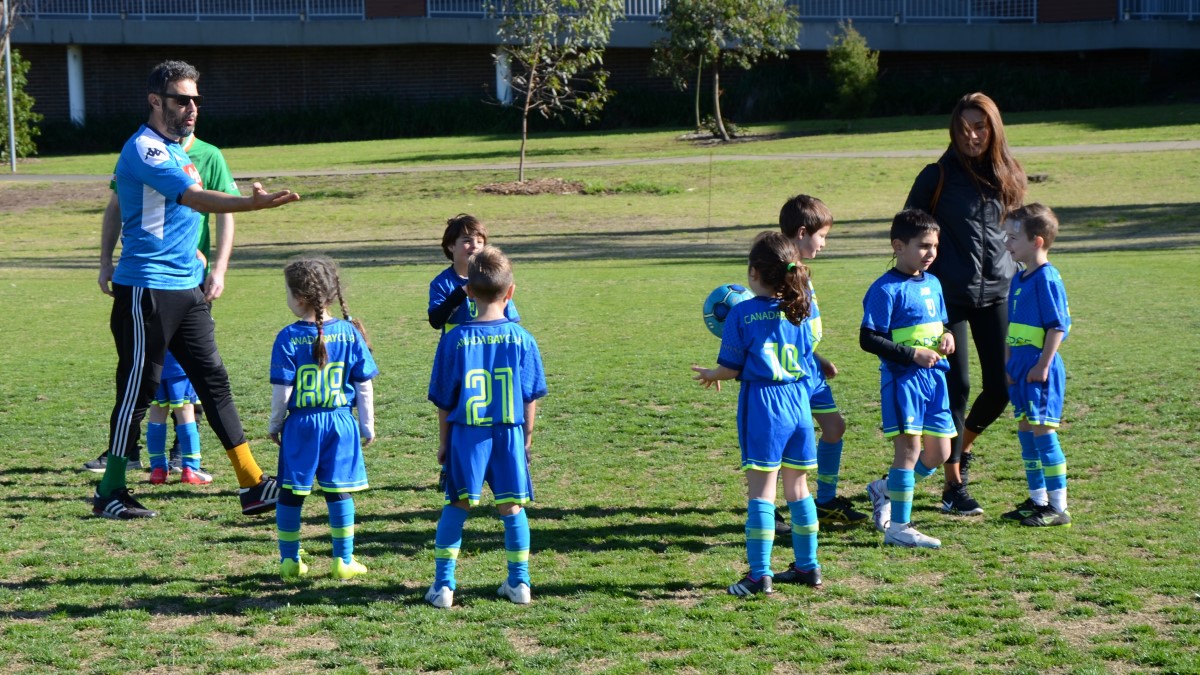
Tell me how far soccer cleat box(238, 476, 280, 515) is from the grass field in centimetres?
7

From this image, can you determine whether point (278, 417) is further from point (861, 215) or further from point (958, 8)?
point (958, 8)

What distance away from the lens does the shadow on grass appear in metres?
18.9

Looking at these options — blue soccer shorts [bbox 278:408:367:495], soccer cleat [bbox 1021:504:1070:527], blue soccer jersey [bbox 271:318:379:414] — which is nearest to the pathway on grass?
soccer cleat [bbox 1021:504:1070:527]

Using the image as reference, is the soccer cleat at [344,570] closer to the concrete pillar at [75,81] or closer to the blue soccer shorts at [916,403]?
the blue soccer shorts at [916,403]

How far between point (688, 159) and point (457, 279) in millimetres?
24832

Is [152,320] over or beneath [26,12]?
beneath

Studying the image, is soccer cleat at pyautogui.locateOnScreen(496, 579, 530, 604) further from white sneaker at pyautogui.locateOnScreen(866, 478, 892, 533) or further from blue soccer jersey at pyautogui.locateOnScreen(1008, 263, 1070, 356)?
blue soccer jersey at pyautogui.locateOnScreen(1008, 263, 1070, 356)

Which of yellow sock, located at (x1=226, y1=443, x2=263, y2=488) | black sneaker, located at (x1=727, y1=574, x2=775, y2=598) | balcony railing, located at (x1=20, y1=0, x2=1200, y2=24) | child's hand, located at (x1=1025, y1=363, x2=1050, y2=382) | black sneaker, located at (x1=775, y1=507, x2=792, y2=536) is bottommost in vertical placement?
black sneaker, located at (x1=775, y1=507, x2=792, y2=536)

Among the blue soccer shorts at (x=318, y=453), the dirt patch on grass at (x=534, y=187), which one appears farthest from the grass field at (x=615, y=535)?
the dirt patch on grass at (x=534, y=187)

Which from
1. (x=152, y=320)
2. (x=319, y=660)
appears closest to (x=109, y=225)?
(x=152, y=320)

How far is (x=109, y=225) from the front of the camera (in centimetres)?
653

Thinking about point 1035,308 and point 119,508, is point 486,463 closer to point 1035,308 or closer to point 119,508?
point 119,508

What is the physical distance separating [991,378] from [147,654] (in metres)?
3.99

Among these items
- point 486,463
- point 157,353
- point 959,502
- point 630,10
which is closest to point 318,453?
point 486,463
